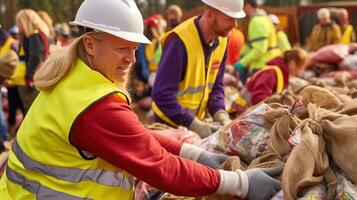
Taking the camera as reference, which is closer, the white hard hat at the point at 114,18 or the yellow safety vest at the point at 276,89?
the white hard hat at the point at 114,18

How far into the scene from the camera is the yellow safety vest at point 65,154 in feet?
6.70

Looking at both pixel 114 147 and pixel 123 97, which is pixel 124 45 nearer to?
pixel 123 97

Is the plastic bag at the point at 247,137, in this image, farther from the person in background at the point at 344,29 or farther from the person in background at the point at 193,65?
the person in background at the point at 344,29

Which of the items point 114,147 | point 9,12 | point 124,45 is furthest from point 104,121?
point 9,12

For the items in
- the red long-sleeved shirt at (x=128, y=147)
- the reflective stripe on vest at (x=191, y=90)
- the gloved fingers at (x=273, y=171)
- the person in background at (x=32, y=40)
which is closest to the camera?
the red long-sleeved shirt at (x=128, y=147)

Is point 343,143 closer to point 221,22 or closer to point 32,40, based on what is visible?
point 221,22

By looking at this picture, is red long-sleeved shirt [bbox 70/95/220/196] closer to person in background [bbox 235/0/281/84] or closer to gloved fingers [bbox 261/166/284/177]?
gloved fingers [bbox 261/166/284/177]

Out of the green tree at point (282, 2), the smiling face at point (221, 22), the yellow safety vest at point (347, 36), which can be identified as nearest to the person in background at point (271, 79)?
the smiling face at point (221, 22)

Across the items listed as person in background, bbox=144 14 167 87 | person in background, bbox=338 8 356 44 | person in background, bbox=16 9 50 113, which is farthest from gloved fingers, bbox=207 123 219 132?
person in background, bbox=338 8 356 44

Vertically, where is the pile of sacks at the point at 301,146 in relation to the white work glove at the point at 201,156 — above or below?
above

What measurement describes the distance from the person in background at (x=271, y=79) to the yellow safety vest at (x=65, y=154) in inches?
109

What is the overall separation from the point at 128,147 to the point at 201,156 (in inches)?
26.9

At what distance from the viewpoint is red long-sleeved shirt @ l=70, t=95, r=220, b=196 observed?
1989mm

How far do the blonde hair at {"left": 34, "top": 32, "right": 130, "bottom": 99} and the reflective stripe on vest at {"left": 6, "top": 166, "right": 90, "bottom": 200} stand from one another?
344mm
